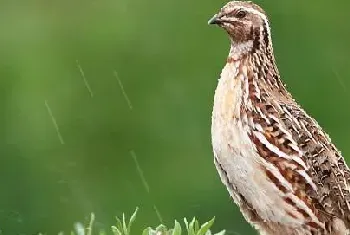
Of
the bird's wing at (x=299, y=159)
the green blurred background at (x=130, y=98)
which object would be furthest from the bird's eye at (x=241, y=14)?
the green blurred background at (x=130, y=98)

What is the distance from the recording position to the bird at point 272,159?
39.5 ft

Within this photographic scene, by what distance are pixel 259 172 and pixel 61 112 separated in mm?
12274

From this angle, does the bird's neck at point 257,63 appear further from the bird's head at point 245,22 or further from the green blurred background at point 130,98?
the green blurred background at point 130,98

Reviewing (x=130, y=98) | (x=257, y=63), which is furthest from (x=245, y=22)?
(x=130, y=98)

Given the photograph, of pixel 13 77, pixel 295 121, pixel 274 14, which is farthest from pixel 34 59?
pixel 295 121

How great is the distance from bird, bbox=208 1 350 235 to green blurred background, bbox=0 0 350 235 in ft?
27.6

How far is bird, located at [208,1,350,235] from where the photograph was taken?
39.5 ft

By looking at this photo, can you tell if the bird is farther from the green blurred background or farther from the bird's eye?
the green blurred background

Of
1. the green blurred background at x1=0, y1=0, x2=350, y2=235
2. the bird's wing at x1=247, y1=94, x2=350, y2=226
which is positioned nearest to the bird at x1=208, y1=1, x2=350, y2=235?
the bird's wing at x1=247, y1=94, x2=350, y2=226

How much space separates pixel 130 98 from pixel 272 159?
11.5m

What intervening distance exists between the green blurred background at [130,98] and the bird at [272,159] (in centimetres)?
840

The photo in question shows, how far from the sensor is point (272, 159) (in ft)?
39.8

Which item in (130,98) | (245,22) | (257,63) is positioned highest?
(245,22)

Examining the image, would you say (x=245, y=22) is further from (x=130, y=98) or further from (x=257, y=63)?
(x=130, y=98)
